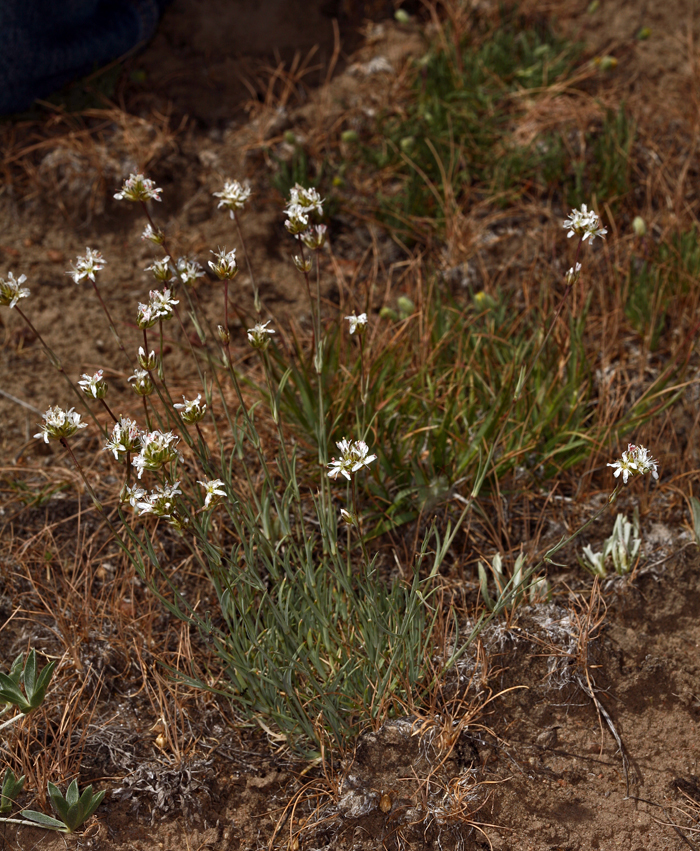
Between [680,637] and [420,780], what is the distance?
0.82 m

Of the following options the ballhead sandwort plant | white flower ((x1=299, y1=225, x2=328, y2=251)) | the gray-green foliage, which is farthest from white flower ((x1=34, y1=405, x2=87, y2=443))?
the gray-green foliage

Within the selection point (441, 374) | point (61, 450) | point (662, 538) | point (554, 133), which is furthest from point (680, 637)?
point (554, 133)

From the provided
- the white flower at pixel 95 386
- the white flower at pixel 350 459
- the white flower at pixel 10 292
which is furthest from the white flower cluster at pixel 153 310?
the white flower at pixel 350 459

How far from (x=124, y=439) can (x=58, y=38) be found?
278 centimetres

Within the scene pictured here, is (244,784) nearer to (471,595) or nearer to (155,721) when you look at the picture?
(155,721)

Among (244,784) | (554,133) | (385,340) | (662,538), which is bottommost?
(244,784)

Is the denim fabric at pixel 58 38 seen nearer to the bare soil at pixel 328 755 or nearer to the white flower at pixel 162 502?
the bare soil at pixel 328 755

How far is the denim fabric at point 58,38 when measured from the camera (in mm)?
3188

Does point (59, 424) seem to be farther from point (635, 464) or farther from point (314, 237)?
point (635, 464)

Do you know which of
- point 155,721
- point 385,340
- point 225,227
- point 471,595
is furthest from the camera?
point 225,227

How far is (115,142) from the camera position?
334 centimetres

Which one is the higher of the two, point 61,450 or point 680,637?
point 61,450

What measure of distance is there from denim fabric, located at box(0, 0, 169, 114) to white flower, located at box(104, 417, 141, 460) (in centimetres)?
257

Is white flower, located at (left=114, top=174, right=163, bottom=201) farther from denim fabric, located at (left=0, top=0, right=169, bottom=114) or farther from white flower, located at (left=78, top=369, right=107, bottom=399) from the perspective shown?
denim fabric, located at (left=0, top=0, right=169, bottom=114)
